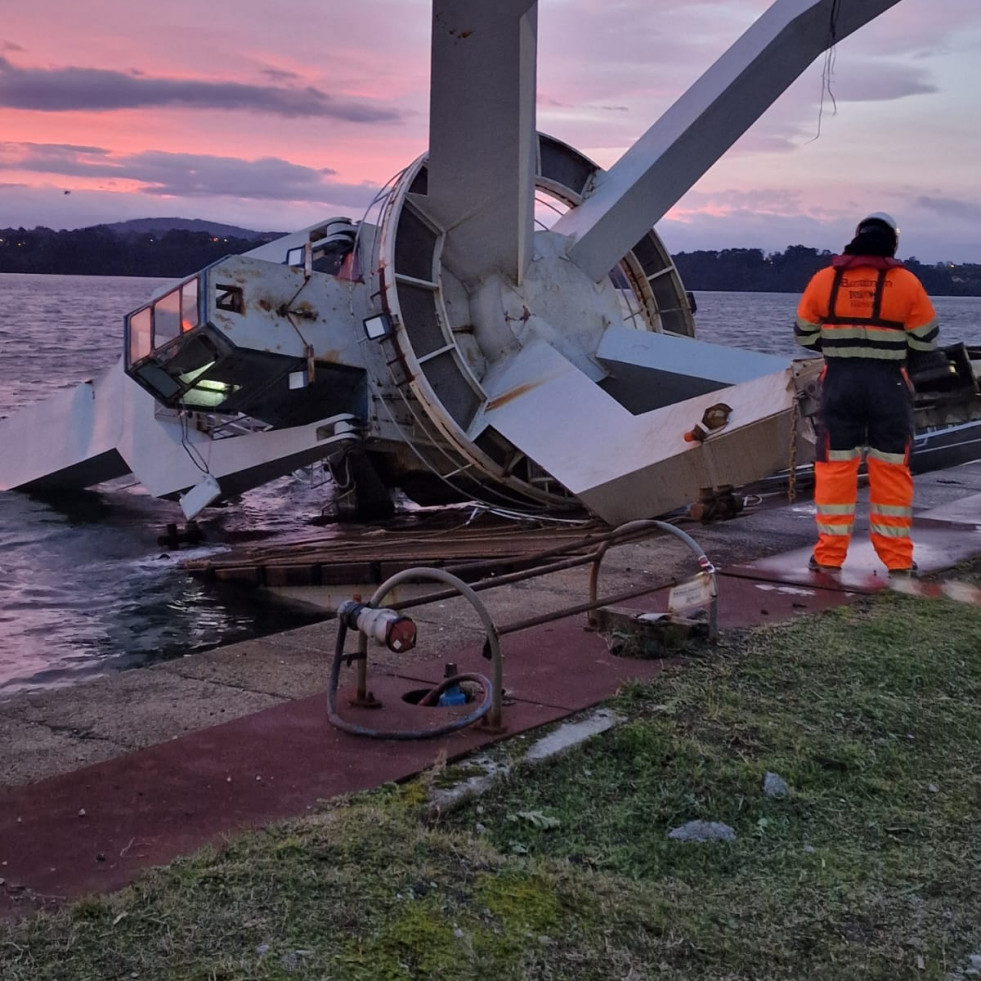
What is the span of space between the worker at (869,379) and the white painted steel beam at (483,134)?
3796mm

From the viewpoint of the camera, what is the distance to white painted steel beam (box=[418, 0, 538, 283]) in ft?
31.0

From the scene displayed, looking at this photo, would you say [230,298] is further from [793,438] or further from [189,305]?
[793,438]

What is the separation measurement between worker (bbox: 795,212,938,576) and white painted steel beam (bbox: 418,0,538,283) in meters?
3.80

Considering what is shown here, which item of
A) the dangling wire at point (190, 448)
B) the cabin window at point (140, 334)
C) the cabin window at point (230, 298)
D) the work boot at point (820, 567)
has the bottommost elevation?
the work boot at point (820, 567)

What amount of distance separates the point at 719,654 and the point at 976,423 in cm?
457

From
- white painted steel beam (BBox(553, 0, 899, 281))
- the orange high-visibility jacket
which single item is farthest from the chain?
white painted steel beam (BBox(553, 0, 899, 281))

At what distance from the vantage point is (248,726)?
4.39m

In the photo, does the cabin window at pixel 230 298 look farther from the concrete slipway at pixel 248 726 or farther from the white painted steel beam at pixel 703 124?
the concrete slipway at pixel 248 726

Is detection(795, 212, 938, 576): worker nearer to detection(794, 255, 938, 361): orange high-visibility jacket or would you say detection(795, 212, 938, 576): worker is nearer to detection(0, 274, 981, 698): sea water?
detection(794, 255, 938, 361): orange high-visibility jacket

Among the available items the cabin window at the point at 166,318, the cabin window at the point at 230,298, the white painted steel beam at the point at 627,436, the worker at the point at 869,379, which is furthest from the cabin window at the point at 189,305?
the worker at the point at 869,379

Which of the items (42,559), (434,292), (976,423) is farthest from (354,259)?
(976,423)

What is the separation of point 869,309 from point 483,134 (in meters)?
4.53

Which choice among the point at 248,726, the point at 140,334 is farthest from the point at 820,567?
the point at 140,334

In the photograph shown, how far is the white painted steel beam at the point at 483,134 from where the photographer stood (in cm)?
945
